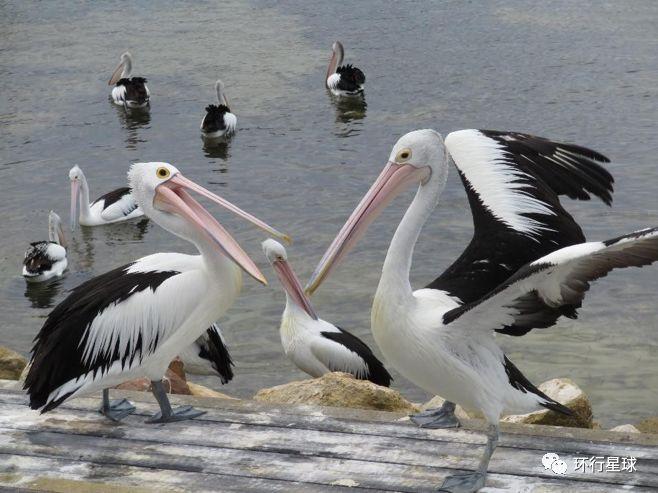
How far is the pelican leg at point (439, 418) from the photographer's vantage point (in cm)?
442

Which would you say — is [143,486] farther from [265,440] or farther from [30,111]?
[30,111]

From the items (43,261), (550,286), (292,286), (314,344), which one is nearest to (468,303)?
(550,286)

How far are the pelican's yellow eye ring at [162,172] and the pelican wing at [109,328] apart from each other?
41 cm

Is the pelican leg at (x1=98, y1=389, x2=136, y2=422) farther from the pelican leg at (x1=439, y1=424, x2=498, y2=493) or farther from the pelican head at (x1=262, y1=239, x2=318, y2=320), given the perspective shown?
the pelican head at (x1=262, y1=239, x2=318, y2=320)

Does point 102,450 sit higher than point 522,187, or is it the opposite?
point 522,187

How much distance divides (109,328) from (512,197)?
175 centimetres

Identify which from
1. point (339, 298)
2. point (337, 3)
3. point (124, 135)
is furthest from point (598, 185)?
point (337, 3)

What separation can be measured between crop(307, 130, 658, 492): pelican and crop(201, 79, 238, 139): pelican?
8300mm

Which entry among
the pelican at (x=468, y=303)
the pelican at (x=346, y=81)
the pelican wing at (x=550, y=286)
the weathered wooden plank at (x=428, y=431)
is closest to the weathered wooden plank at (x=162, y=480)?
the pelican at (x=468, y=303)

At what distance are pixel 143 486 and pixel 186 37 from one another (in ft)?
45.7

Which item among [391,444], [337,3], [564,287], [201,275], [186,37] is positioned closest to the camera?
[564,287]

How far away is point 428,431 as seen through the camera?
436 centimetres

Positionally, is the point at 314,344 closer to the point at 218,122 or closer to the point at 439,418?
the point at 439,418

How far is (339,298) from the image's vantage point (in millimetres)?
8641
